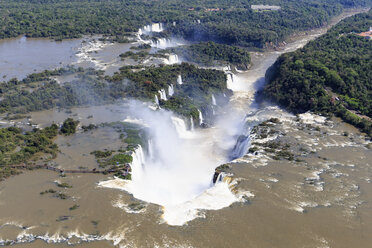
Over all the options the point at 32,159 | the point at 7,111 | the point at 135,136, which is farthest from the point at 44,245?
the point at 7,111

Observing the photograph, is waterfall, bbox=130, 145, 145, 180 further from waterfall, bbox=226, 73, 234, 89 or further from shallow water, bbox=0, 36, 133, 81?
waterfall, bbox=226, 73, 234, 89

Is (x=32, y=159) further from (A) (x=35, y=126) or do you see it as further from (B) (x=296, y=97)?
(B) (x=296, y=97)

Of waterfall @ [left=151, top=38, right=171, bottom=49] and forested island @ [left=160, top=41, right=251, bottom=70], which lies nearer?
forested island @ [left=160, top=41, right=251, bottom=70]

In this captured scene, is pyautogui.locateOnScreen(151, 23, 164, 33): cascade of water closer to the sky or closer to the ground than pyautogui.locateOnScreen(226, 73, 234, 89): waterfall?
closer to the sky

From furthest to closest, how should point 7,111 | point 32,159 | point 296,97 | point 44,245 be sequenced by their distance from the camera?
point 296,97 < point 7,111 < point 32,159 < point 44,245

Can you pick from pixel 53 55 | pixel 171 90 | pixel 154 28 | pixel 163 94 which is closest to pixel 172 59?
pixel 171 90

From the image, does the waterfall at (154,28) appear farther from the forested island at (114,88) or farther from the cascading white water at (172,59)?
the forested island at (114,88)

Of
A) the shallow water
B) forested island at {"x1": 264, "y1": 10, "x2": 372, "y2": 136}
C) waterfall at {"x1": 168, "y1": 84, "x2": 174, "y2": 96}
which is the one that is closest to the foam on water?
waterfall at {"x1": 168, "y1": 84, "x2": 174, "y2": 96}
